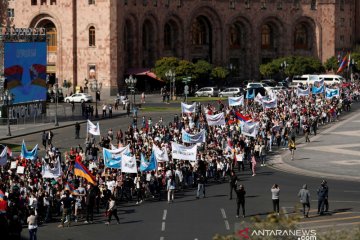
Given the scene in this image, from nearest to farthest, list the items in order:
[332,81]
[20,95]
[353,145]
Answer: [353,145] < [20,95] < [332,81]

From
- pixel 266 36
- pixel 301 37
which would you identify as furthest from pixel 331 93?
pixel 301 37

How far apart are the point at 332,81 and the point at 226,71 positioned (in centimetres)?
1205

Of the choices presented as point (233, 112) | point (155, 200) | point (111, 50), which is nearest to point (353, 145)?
point (233, 112)

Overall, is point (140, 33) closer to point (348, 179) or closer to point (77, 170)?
point (348, 179)

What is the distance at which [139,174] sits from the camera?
1633 inches

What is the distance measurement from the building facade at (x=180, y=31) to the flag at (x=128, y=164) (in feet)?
194

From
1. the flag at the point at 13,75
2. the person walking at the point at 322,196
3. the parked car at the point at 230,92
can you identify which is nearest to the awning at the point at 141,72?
the parked car at the point at 230,92

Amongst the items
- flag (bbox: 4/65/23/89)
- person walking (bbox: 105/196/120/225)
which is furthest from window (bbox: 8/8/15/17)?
person walking (bbox: 105/196/120/225)

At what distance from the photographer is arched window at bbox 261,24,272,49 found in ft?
389

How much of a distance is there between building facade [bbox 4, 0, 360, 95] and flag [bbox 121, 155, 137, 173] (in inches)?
2329

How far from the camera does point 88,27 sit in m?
99.2

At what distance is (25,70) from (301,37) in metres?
56.4

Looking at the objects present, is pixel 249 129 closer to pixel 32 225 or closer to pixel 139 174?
pixel 139 174

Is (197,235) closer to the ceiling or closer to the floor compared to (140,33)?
closer to the floor
